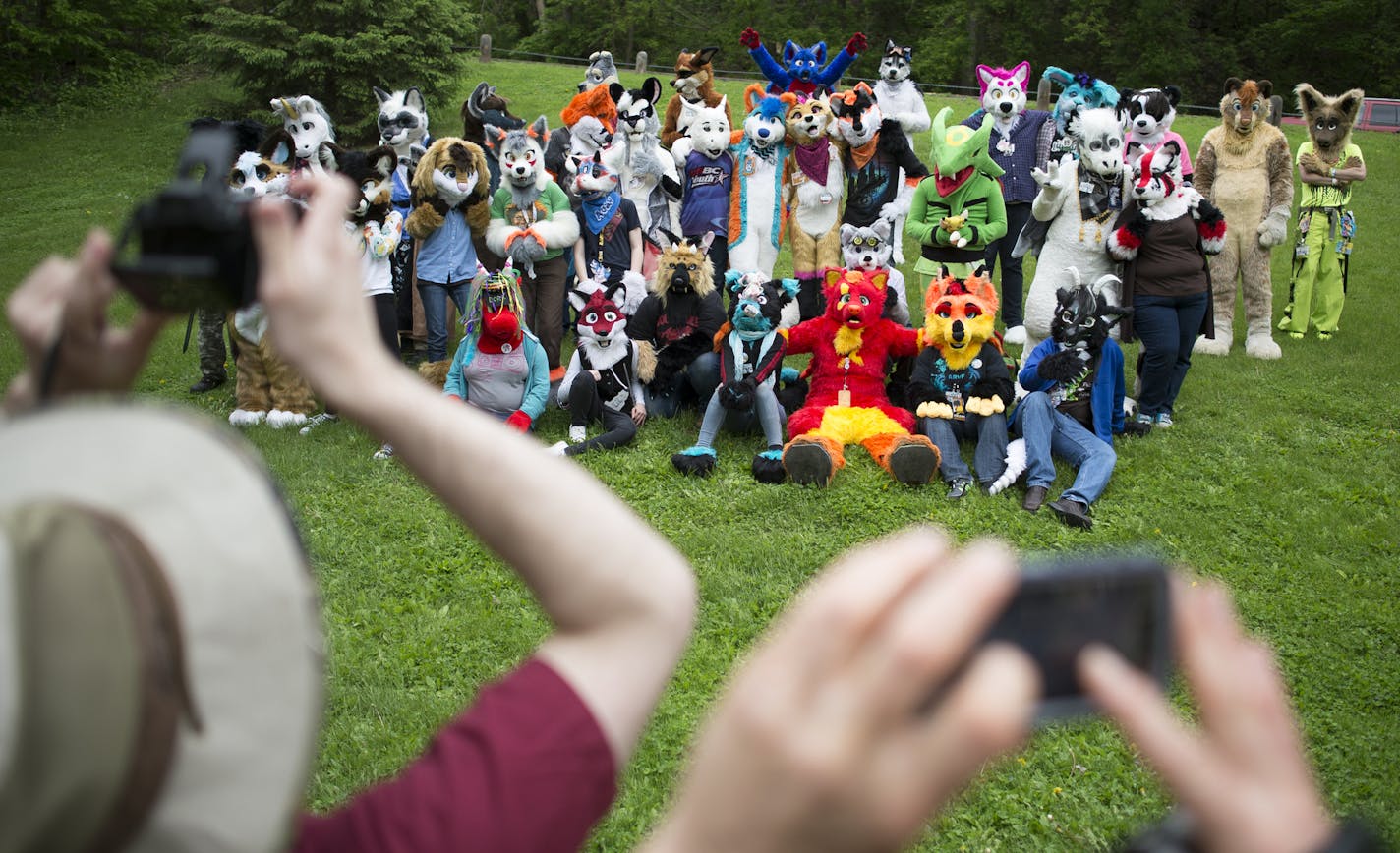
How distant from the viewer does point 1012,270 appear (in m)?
8.95

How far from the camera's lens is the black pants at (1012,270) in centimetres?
895

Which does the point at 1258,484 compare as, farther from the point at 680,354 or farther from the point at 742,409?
the point at 680,354

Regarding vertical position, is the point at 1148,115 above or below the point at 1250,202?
above

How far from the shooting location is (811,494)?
595 cm

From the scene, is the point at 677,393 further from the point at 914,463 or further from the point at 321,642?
the point at 321,642

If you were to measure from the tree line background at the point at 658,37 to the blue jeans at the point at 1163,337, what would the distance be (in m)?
10.7

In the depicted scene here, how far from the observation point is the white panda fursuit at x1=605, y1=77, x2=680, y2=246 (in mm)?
8938

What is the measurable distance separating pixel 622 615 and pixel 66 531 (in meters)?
0.45

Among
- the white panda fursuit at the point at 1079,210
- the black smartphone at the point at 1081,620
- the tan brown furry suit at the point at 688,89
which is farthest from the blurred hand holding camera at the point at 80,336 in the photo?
the tan brown furry suit at the point at 688,89

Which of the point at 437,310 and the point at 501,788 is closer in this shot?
the point at 501,788

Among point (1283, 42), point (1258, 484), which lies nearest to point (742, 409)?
point (1258, 484)

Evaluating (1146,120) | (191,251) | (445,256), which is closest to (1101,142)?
(1146,120)

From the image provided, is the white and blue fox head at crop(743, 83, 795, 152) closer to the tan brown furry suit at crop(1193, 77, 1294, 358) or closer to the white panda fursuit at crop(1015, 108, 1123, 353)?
the white panda fursuit at crop(1015, 108, 1123, 353)

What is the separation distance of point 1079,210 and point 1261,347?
2601mm
